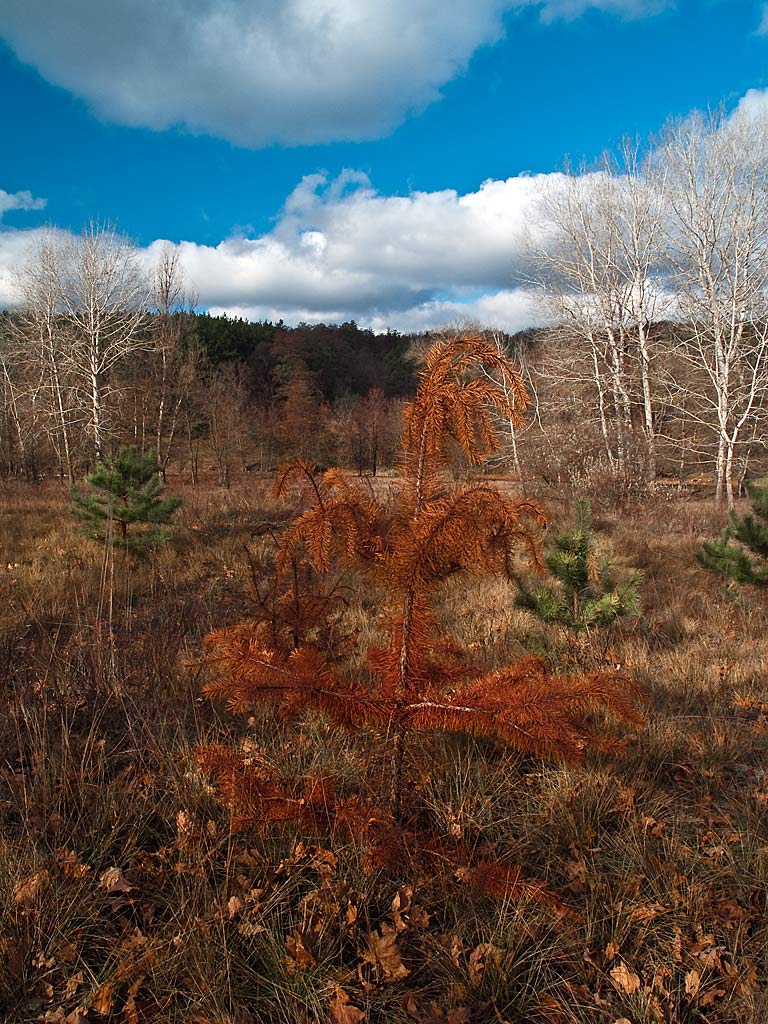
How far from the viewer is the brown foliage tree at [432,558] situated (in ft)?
5.74

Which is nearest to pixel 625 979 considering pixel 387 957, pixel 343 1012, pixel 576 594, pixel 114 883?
pixel 387 957

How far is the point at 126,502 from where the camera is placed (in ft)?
27.7

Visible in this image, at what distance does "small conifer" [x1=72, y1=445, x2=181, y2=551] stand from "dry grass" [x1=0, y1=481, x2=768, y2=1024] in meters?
4.62

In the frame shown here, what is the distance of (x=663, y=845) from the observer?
2.44 metres

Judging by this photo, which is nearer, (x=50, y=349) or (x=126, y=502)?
(x=126, y=502)

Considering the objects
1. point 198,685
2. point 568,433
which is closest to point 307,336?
point 568,433

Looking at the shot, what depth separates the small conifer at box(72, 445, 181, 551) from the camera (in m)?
8.24

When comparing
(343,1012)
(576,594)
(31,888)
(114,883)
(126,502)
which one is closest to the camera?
(343,1012)

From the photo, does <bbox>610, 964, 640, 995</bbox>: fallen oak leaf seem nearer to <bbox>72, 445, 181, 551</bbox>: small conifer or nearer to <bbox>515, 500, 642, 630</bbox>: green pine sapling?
<bbox>515, 500, 642, 630</bbox>: green pine sapling

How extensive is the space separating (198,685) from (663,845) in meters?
2.75

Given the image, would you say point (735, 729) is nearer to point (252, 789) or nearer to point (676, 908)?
point (676, 908)

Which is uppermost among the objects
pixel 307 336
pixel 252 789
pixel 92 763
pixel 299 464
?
pixel 307 336

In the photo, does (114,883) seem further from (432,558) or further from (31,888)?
(432,558)

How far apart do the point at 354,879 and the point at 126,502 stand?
7.38m
